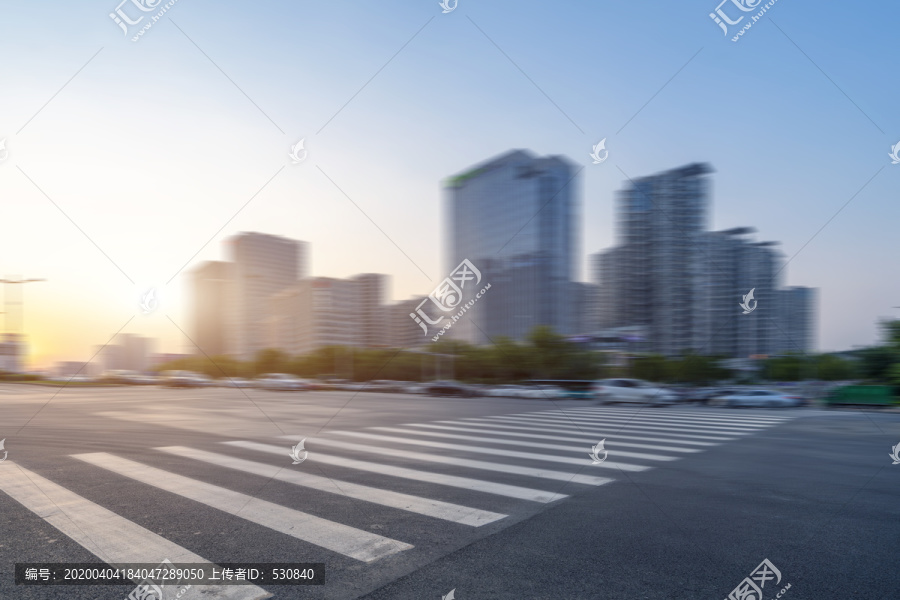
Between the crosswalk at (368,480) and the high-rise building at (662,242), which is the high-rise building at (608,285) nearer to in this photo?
the high-rise building at (662,242)

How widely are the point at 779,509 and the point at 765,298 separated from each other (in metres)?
64.5

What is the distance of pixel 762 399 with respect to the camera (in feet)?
84.5

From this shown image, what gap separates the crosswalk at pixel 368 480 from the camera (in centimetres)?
459

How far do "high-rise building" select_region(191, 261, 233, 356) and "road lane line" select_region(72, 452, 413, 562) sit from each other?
28.6m

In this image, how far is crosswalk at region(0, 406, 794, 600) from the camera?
459 centimetres

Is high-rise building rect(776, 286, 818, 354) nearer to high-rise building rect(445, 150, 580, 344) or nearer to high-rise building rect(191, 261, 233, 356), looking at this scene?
high-rise building rect(445, 150, 580, 344)

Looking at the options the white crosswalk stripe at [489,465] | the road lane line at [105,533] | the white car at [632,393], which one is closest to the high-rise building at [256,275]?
the white car at [632,393]

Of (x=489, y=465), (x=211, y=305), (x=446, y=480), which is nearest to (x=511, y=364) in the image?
(x=211, y=305)

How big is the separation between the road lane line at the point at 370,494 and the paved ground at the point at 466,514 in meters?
0.03

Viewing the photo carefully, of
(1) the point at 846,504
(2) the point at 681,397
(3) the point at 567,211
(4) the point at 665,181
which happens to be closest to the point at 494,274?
(3) the point at 567,211

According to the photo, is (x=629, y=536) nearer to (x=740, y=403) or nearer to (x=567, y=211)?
(x=740, y=403)

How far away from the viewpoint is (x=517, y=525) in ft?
16.7

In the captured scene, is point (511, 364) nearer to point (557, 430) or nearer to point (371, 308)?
point (371, 308)

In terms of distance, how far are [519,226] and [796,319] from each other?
5612cm
